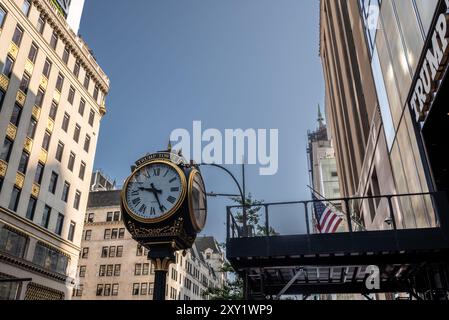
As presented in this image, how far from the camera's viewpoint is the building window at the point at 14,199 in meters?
33.6

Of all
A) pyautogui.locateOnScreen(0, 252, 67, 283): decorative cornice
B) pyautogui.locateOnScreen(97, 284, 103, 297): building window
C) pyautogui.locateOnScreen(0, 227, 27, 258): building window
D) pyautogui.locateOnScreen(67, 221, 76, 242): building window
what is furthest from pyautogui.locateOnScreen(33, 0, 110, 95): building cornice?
pyautogui.locateOnScreen(97, 284, 103, 297): building window

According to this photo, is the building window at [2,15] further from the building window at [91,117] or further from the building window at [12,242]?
the building window at [12,242]

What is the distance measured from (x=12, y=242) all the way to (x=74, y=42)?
24263mm

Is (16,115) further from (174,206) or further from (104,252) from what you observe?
(104,252)

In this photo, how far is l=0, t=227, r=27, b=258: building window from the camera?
31.7 m

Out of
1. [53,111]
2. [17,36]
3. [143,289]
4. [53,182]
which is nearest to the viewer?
[17,36]

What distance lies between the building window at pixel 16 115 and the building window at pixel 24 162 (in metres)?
2.78

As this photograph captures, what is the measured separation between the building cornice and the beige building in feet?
86.9

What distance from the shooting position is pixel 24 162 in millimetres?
36188

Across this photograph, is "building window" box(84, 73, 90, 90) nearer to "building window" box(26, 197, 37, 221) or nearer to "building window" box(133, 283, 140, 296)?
"building window" box(26, 197, 37, 221)

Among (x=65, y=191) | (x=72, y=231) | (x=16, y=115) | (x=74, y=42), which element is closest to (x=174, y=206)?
(x=16, y=115)

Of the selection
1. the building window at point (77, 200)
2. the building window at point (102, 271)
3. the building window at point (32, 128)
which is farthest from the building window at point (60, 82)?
the building window at point (102, 271)

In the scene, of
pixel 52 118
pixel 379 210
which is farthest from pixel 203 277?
pixel 379 210
